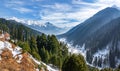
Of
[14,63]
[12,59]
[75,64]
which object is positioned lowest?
[75,64]

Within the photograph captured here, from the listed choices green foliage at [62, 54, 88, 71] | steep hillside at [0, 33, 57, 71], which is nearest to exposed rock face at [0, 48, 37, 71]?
steep hillside at [0, 33, 57, 71]

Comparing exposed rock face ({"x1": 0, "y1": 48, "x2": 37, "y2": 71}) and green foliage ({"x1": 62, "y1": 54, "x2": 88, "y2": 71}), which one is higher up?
exposed rock face ({"x1": 0, "y1": 48, "x2": 37, "y2": 71})

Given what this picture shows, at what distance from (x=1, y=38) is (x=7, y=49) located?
511cm

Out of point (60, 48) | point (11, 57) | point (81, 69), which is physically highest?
point (11, 57)

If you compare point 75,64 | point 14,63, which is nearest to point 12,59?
point 14,63

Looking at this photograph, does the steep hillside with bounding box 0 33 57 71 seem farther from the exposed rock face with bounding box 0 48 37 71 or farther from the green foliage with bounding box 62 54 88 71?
the green foliage with bounding box 62 54 88 71

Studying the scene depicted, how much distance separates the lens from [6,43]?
79562 millimetres

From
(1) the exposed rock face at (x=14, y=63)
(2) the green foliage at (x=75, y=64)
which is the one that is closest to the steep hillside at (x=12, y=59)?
(1) the exposed rock face at (x=14, y=63)

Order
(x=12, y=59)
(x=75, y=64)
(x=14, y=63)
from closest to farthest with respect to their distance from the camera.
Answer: (x=14, y=63) → (x=12, y=59) → (x=75, y=64)

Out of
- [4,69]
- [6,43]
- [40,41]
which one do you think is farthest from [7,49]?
[40,41]

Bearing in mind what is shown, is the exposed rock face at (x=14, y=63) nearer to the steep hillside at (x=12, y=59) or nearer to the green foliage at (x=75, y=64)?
the steep hillside at (x=12, y=59)

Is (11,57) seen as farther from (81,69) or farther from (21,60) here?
(81,69)

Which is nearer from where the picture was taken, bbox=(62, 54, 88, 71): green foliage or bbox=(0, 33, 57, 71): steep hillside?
bbox=(0, 33, 57, 71): steep hillside

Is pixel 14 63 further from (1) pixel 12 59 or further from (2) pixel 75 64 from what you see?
(2) pixel 75 64
